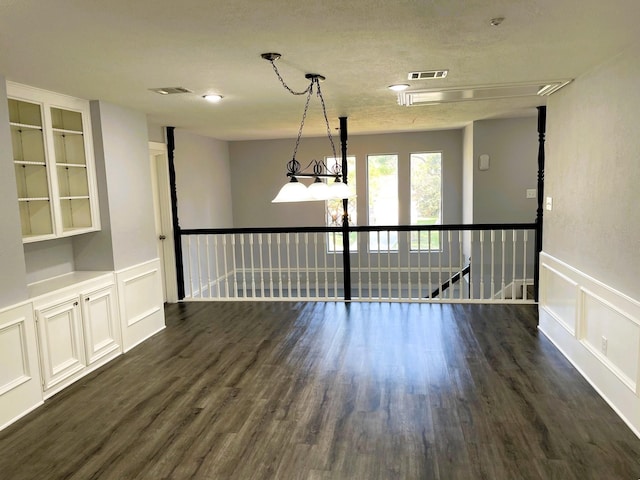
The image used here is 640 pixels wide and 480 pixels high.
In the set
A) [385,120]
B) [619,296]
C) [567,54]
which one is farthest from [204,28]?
[385,120]

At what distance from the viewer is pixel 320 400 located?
3.24 meters

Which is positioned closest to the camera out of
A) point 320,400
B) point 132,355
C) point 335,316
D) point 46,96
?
point 320,400

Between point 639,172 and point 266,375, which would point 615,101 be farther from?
point 266,375

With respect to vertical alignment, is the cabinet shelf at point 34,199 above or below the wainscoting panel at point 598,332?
above

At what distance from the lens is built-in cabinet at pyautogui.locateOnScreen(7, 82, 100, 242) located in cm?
354

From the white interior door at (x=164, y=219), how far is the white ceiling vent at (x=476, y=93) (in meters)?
3.25

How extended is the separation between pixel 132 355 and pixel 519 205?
5.61m

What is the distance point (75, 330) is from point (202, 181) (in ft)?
12.9

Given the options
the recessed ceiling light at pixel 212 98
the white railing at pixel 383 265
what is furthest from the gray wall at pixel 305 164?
the recessed ceiling light at pixel 212 98

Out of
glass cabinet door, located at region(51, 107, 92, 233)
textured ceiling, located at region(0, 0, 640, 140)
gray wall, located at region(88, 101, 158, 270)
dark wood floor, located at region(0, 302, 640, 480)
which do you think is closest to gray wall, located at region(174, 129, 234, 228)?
gray wall, located at region(88, 101, 158, 270)

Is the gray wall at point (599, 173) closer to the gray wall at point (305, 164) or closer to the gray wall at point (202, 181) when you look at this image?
the gray wall at point (305, 164)

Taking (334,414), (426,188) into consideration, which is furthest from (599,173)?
(426,188)

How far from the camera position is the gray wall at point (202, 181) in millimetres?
6500

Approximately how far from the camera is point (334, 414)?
304cm
